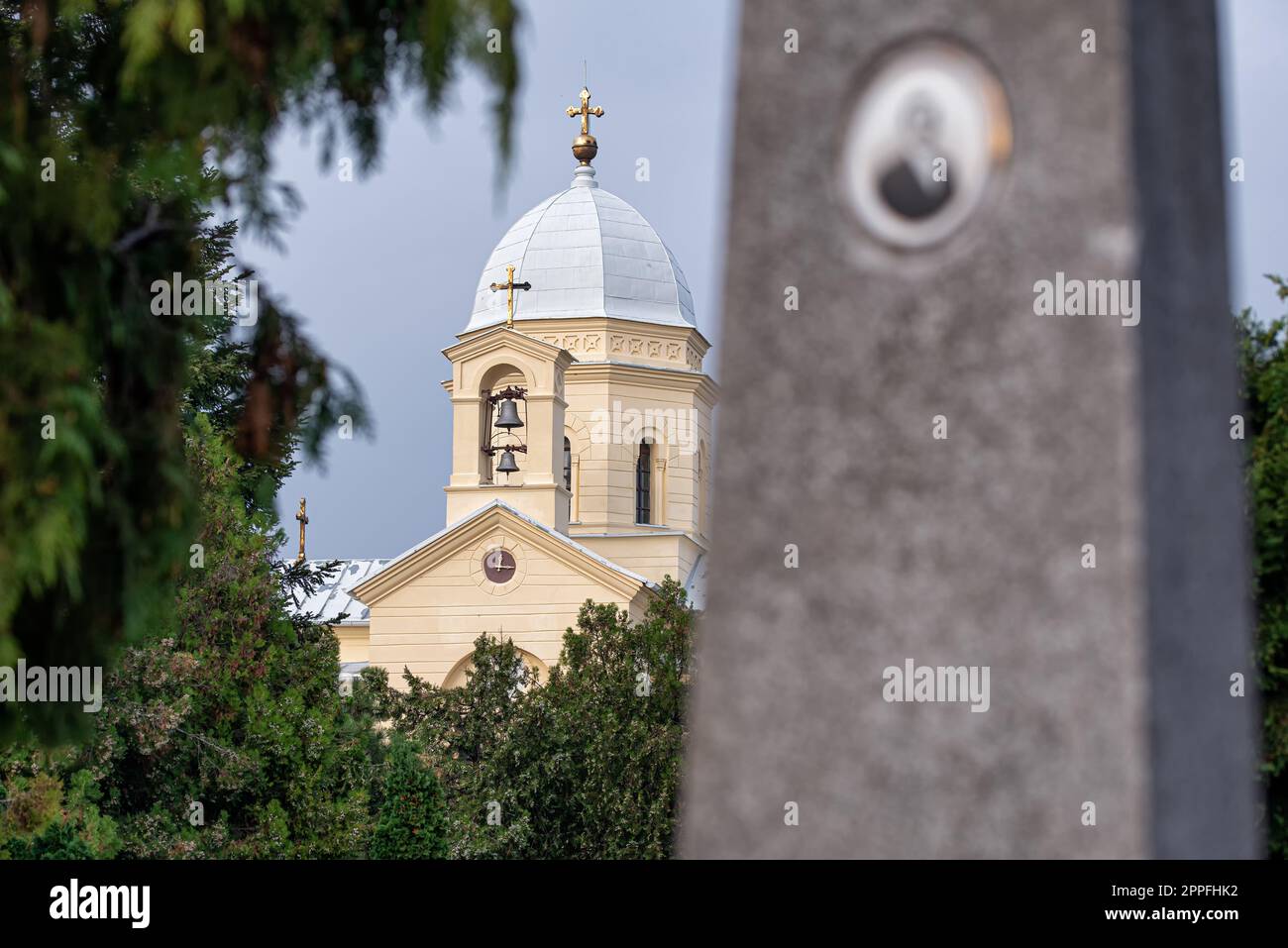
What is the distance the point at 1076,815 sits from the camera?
3.66m

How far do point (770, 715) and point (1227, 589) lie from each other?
1076 millimetres

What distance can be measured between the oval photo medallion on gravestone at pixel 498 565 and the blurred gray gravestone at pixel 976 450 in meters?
28.4

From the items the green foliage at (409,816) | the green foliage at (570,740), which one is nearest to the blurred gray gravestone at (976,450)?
the green foliage at (409,816)

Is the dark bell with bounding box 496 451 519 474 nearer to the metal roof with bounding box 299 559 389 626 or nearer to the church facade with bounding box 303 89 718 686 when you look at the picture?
the church facade with bounding box 303 89 718 686

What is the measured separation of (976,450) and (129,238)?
2.98 metres

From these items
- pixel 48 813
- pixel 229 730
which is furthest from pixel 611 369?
pixel 48 813

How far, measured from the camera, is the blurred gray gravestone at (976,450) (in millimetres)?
3682

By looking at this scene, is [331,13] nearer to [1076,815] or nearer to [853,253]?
[853,253]

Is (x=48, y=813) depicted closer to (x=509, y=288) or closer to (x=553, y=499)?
(x=553, y=499)

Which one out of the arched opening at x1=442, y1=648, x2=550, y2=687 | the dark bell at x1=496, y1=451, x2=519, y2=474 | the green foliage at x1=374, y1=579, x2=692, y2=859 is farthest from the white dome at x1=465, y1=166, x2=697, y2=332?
the green foliage at x1=374, y1=579, x2=692, y2=859

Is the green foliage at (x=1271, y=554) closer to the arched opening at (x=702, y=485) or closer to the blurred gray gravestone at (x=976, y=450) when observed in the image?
the blurred gray gravestone at (x=976, y=450)

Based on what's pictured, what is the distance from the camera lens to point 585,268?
39.2 meters
